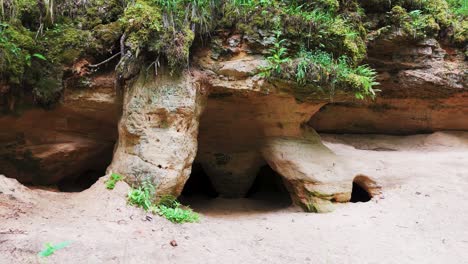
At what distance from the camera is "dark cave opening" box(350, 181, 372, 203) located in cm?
702

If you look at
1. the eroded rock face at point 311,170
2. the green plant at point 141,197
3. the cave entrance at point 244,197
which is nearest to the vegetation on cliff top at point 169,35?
the eroded rock face at point 311,170

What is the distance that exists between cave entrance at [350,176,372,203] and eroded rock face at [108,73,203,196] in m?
3.42

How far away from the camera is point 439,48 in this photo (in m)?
7.49

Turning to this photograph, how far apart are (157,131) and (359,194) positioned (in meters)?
4.34

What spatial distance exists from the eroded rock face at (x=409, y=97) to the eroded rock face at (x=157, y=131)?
4176 millimetres

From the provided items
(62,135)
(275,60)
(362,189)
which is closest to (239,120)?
(275,60)

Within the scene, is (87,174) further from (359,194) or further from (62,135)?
(359,194)

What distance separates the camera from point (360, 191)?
725 centimetres

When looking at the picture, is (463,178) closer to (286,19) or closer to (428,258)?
(428,258)

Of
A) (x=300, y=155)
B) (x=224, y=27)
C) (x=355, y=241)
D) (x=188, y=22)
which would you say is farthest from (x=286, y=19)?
(x=355, y=241)

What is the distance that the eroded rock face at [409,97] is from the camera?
295 inches

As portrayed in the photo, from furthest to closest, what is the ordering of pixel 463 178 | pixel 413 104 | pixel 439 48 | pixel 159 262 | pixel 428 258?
pixel 413 104 → pixel 439 48 → pixel 463 178 → pixel 428 258 → pixel 159 262

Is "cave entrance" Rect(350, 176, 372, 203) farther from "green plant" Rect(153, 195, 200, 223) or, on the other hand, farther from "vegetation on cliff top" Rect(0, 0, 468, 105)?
"green plant" Rect(153, 195, 200, 223)

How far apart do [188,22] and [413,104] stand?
5762 mm
